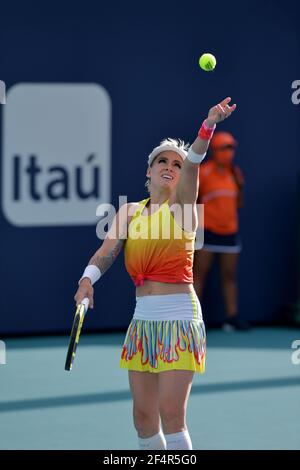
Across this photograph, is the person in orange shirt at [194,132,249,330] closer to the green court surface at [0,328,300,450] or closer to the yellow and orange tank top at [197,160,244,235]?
the yellow and orange tank top at [197,160,244,235]

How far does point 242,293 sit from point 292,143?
1669 mm

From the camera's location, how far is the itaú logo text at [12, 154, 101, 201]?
1078cm

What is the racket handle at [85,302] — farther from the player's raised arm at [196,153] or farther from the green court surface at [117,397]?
the green court surface at [117,397]

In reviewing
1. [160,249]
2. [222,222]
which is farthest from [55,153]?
[160,249]

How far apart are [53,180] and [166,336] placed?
17.6 ft

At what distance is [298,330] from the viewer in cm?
1178

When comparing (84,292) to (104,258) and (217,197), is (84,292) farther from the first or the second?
(217,197)

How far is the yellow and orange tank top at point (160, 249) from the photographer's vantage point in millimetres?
5746

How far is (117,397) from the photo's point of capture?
8.39 meters

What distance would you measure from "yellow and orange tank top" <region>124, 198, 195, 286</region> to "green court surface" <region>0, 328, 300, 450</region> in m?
1.50

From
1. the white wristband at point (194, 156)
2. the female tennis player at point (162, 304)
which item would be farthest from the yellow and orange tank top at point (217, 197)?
the white wristband at point (194, 156)

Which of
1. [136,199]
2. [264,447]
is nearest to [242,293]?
[136,199]

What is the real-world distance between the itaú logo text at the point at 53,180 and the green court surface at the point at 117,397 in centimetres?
141

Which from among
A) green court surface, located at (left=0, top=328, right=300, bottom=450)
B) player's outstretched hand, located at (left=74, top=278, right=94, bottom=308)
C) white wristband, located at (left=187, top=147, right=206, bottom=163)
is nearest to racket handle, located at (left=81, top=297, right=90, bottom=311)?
player's outstretched hand, located at (left=74, top=278, right=94, bottom=308)
